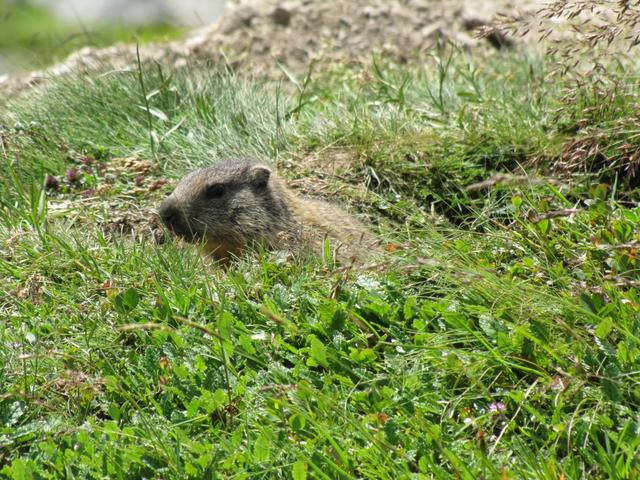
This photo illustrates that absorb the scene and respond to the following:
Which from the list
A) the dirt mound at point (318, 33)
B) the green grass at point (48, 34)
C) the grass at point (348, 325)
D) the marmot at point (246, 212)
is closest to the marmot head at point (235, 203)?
the marmot at point (246, 212)

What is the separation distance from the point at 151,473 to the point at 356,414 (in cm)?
85

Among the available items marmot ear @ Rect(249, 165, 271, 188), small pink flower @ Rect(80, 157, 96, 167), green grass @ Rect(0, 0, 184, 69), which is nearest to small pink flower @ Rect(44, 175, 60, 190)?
small pink flower @ Rect(80, 157, 96, 167)

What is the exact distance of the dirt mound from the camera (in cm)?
886

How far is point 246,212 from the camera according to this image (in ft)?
19.2

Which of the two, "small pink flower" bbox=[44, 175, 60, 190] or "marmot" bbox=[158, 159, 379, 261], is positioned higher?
"small pink flower" bbox=[44, 175, 60, 190]

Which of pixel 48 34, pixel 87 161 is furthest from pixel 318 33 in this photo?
pixel 87 161

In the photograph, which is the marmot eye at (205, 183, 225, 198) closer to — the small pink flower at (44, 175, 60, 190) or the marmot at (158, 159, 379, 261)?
the marmot at (158, 159, 379, 261)

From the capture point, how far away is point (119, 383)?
388 centimetres

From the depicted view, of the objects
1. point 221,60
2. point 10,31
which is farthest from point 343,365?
point 10,31

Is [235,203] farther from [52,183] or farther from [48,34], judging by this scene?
[48,34]

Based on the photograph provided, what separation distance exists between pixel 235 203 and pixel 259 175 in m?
0.24

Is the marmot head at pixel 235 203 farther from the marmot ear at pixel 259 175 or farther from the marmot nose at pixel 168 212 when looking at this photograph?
the marmot nose at pixel 168 212

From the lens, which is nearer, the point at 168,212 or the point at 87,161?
the point at 168,212

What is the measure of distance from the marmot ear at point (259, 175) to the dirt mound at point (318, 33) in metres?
2.82
